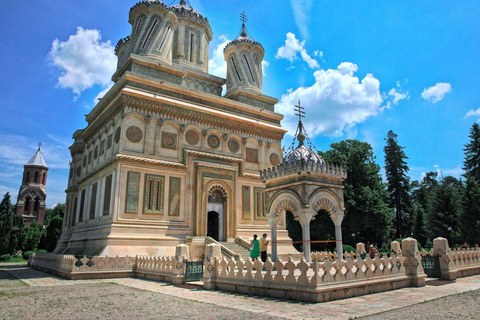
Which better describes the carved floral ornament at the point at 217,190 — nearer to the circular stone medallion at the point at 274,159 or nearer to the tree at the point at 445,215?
the circular stone medallion at the point at 274,159

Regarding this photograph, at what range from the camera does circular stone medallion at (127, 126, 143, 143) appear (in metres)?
18.8

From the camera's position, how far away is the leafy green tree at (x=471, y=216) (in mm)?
27609

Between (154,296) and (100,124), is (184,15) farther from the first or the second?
(154,296)

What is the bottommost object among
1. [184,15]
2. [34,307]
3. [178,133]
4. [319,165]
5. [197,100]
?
[34,307]

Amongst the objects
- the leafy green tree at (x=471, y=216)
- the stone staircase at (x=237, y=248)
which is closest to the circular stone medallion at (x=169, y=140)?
the stone staircase at (x=237, y=248)

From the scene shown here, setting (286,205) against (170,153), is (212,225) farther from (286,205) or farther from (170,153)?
(286,205)

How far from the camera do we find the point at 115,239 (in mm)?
16844

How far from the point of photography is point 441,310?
21.9 feet

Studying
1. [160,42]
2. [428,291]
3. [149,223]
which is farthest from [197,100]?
[428,291]

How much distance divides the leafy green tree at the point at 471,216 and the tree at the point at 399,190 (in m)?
11.8

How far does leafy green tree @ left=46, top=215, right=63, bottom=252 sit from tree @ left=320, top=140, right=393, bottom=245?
28473 mm

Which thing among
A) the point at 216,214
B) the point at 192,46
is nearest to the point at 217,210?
the point at 216,214

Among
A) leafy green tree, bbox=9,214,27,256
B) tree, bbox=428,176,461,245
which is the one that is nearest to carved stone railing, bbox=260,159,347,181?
tree, bbox=428,176,461,245

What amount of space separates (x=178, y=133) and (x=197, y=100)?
2649 mm
